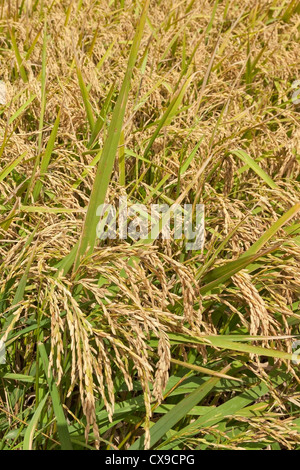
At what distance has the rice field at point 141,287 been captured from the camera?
120cm

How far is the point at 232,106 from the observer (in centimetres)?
200

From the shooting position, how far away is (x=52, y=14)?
2.39 m

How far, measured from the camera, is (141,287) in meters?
1.32

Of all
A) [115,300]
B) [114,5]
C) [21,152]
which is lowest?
[115,300]

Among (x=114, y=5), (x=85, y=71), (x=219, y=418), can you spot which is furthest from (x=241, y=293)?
(x=114, y=5)

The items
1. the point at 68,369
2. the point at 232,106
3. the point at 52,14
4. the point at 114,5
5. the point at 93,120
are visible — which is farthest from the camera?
the point at 114,5

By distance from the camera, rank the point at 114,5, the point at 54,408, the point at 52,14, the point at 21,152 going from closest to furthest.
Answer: the point at 54,408 < the point at 21,152 < the point at 52,14 < the point at 114,5

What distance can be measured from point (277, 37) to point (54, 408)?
2030 millimetres

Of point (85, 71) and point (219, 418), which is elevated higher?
point (85, 71)

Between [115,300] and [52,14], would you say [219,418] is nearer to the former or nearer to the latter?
[115,300]

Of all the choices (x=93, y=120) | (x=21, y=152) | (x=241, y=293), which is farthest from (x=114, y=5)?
Answer: (x=241, y=293)

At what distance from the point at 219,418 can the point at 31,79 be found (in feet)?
4.06

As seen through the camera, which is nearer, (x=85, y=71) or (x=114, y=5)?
(x=85, y=71)

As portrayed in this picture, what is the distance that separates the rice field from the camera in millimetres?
1202
